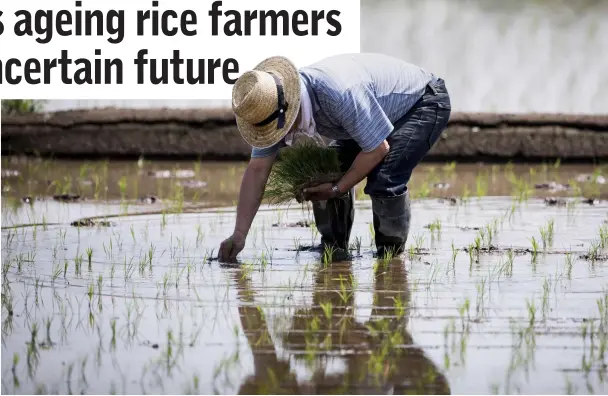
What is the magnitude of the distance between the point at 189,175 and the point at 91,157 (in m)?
1.50

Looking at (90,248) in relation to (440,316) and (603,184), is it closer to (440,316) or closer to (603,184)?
(440,316)

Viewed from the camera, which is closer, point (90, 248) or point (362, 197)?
point (90, 248)

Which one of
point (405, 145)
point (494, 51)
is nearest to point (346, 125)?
point (405, 145)

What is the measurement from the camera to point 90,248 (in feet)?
15.9

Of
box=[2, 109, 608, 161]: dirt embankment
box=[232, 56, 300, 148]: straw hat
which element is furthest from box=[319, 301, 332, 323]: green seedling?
box=[2, 109, 608, 161]: dirt embankment

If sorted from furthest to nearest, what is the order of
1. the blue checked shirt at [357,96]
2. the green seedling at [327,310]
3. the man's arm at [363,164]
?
the man's arm at [363,164], the blue checked shirt at [357,96], the green seedling at [327,310]

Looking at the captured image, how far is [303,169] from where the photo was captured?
15.4 feet

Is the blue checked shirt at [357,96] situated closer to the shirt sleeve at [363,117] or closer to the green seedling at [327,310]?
the shirt sleeve at [363,117]

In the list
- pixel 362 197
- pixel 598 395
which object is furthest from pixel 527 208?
pixel 598 395

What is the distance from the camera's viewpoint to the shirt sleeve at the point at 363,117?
4.24m

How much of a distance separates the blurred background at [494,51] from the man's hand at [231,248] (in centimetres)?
621

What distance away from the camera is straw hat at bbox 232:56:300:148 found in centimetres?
416

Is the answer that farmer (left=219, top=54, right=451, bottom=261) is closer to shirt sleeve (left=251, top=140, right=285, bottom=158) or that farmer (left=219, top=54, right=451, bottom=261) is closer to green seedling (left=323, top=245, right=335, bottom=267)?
shirt sleeve (left=251, top=140, right=285, bottom=158)

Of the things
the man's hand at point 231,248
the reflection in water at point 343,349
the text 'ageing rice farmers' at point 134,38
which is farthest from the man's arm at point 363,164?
the text 'ageing rice farmers' at point 134,38
